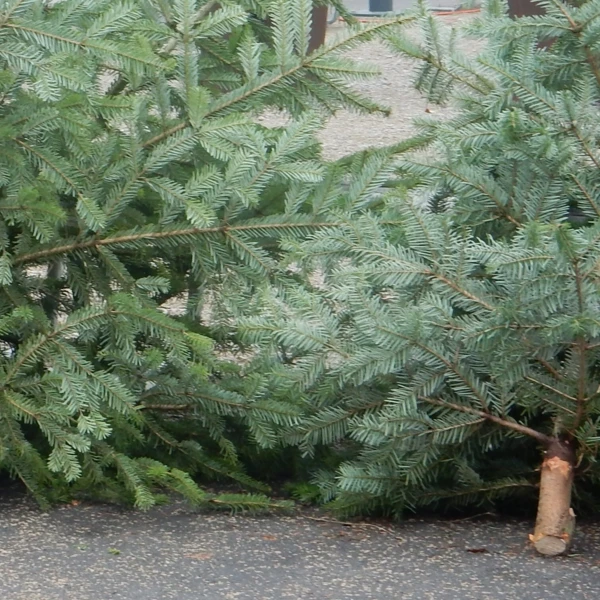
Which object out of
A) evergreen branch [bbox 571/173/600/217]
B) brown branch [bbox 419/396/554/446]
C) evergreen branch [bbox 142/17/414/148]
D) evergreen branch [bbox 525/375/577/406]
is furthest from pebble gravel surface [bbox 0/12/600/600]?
evergreen branch [bbox 142/17/414/148]

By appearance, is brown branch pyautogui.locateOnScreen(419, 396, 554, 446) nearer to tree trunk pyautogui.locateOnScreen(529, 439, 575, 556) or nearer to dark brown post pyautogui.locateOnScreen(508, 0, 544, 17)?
tree trunk pyautogui.locateOnScreen(529, 439, 575, 556)

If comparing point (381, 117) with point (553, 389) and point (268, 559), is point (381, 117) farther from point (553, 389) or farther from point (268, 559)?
point (268, 559)

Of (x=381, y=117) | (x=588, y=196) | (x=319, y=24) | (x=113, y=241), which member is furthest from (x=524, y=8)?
(x=113, y=241)

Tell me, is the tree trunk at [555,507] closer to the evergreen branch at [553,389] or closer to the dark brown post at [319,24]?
the evergreen branch at [553,389]

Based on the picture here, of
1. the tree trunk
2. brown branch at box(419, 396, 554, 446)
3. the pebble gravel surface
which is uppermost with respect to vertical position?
brown branch at box(419, 396, 554, 446)

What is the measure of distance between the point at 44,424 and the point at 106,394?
211mm

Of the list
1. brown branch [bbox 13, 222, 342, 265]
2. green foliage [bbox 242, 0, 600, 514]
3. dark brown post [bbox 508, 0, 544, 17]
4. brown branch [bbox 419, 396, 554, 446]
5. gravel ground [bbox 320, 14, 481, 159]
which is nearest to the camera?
→ green foliage [bbox 242, 0, 600, 514]

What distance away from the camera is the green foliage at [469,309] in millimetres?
3176

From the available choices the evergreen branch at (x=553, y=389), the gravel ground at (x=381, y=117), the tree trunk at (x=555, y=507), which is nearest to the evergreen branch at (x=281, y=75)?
the evergreen branch at (x=553, y=389)

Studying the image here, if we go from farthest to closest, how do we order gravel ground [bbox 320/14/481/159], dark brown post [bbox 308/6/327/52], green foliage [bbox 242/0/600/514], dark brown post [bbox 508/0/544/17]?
dark brown post [bbox 308/6/327/52], gravel ground [bbox 320/14/481/159], dark brown post [bbox 508/0/544/17], green foliage [bbox 242/0/600/514]

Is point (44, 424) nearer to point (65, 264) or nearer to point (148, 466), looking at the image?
point (148, 466)

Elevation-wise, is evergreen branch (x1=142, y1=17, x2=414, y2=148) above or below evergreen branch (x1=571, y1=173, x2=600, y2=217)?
above

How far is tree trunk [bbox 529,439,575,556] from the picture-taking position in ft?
10.6

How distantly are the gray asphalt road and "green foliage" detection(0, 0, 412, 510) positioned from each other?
0.12m
